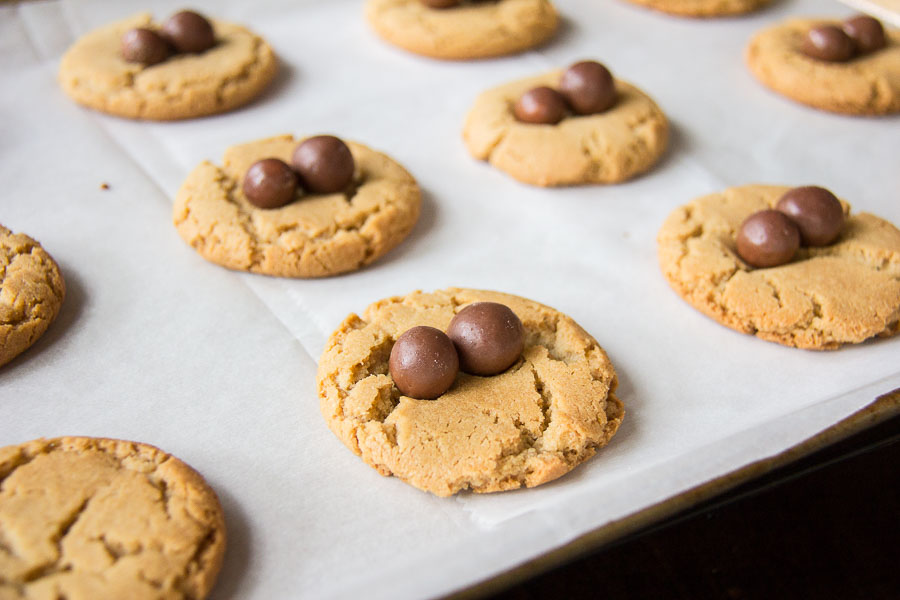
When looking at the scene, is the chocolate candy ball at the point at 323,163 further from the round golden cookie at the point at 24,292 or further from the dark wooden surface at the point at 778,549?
the dark wooden surface at the point at 778,549

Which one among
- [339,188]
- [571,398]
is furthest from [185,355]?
[571,398]

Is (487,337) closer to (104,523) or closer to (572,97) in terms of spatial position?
(104,523)

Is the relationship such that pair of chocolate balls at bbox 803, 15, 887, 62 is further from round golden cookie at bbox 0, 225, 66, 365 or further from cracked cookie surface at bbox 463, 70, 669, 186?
round golden cookie at bbox 0, 225, 66, 365

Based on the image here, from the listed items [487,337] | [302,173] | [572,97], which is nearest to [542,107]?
[572,97]

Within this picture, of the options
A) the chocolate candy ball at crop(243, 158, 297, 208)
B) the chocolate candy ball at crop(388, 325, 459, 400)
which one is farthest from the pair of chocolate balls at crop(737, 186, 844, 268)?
the chocolate candy ball at crop(243, 158, 297, 208)

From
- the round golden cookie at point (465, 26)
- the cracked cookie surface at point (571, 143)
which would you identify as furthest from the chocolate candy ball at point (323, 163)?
the round golden cookie at point (465, 26)

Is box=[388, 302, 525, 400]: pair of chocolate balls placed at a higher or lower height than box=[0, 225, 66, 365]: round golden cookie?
lower
